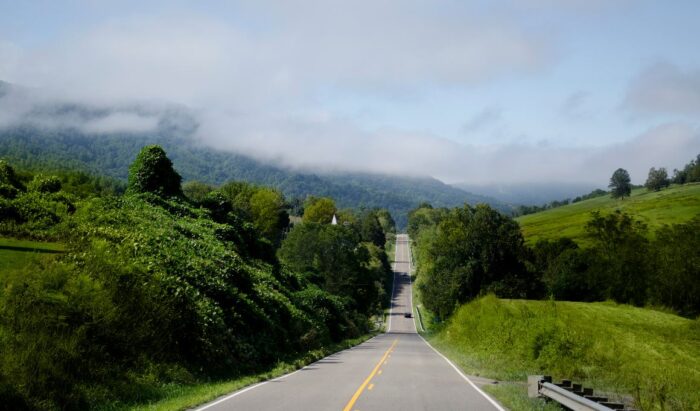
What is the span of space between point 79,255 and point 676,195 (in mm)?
168622

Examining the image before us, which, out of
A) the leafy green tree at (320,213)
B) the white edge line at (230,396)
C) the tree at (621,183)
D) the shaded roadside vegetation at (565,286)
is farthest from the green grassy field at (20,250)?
the tree at (621,183)

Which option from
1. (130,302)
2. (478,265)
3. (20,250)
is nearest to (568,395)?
(130,302)

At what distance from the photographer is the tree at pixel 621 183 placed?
18412 centimetres

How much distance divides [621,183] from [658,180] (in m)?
10.5

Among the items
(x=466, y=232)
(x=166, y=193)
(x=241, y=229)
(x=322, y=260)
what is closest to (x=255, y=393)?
(x=166, y=193)

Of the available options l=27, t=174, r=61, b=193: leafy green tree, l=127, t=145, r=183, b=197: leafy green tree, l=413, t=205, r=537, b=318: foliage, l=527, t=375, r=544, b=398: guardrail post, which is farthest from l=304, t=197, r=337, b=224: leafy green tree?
l=527, t=375, r=544, b=398: guardrail post

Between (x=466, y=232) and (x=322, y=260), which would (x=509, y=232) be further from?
(x=322, y=260)

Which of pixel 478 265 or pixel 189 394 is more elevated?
pixel 189 394

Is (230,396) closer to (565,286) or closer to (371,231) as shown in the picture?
(565,286)

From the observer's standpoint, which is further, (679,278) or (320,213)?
(320,213)

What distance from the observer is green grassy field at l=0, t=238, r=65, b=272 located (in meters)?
16.6

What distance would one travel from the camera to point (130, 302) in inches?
682

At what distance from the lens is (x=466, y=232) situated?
88.2 m

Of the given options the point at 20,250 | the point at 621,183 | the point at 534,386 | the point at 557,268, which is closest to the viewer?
the point at 534,386
